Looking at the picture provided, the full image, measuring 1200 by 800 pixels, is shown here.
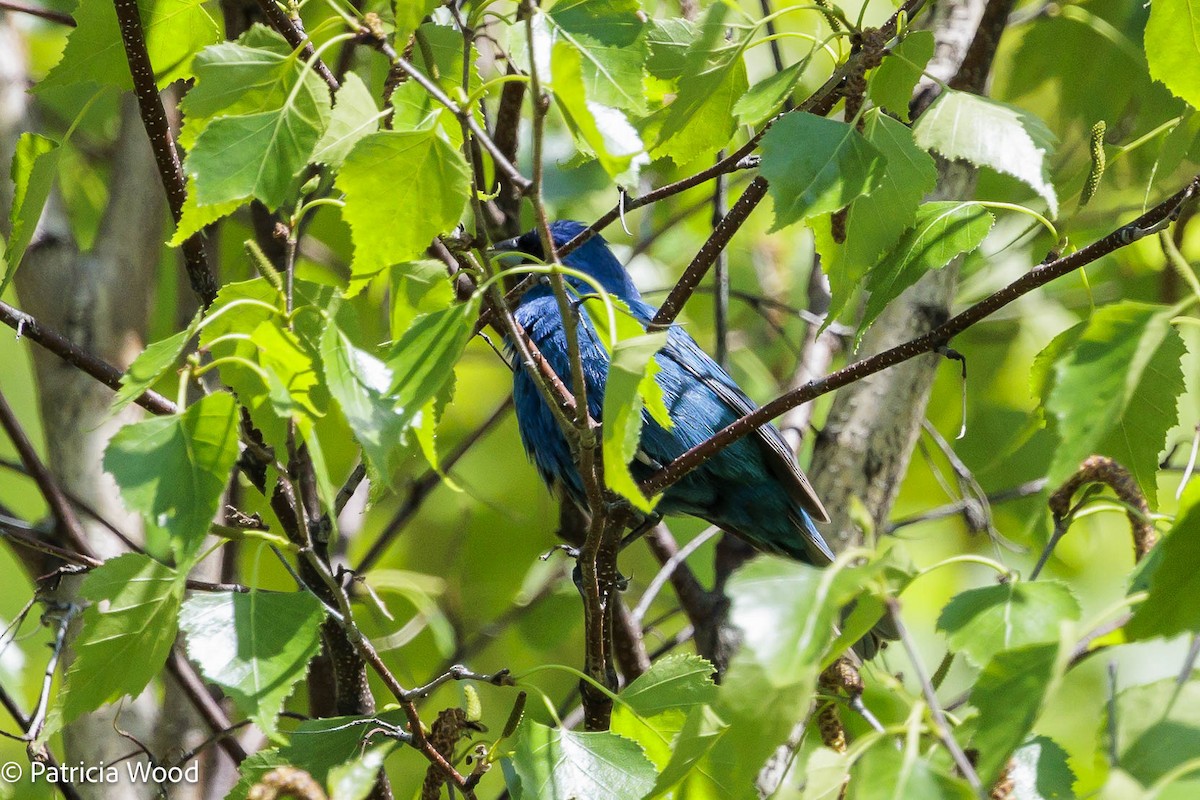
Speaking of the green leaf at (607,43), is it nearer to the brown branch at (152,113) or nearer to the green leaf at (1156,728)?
the brown branch at (152,113)

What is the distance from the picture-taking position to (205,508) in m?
1.61

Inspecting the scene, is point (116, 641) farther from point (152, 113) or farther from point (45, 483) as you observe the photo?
point (45, 483)

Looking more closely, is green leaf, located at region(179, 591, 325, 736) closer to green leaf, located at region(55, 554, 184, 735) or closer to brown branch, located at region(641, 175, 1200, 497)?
green leaf, located at region(55, 554, 184, 735)

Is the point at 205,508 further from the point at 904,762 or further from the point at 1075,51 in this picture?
the point at 1075,51

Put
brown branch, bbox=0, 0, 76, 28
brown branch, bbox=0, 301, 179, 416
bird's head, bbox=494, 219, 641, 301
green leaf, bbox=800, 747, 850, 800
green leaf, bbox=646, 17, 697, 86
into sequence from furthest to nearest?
bird's head, bbox=494, 219, 641, 301 → brown branch, bbox=0, 0, 76, 28 → brown branch, bbox=0, 301, 179, 416 → green leaf, bbox=646, 17, 697, 86 → green leaf, bbox=800, 747, 850, 800

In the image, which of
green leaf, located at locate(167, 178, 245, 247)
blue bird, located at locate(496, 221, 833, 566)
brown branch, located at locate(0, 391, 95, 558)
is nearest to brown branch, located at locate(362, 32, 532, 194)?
green leaf, located at locate(167, 178, 245, 247)

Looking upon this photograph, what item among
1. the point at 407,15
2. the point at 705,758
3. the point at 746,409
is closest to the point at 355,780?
the point at 705,758

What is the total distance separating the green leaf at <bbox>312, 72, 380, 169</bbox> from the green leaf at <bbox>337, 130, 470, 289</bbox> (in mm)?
86

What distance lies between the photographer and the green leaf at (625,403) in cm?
157

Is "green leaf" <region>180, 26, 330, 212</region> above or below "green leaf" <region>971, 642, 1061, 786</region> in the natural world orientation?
above

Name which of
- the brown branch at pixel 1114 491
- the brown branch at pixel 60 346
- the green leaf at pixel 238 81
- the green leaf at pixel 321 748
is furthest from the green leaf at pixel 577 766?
the green leaf at pixel 238 81

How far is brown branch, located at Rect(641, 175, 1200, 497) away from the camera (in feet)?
6.47

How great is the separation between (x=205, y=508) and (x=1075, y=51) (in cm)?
374

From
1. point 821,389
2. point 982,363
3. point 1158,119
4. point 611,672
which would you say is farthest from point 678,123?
point 982,363
